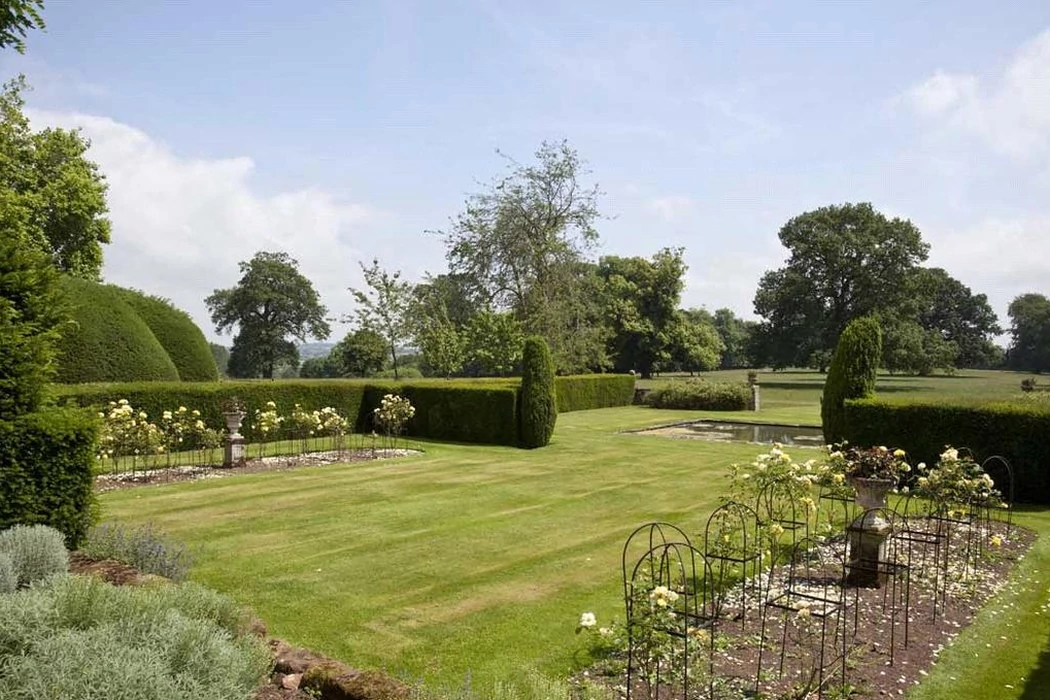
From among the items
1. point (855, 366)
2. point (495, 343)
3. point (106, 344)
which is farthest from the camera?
point (495, 343)

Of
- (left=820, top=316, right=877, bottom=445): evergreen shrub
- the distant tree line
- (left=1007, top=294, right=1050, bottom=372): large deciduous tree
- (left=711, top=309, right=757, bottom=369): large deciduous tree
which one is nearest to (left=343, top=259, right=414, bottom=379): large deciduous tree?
the distant tree line

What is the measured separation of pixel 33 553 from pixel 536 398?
1282cm

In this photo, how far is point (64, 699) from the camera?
2826 millimetres

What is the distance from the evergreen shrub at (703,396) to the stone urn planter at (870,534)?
23.1 m

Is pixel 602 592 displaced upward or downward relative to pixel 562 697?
downward

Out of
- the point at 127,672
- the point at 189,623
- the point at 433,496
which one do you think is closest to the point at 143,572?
the point at 189,623

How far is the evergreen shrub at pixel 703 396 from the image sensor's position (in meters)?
29.6

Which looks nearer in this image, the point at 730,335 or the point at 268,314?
the point at 268,314

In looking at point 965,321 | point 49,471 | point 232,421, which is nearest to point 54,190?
point 232,421

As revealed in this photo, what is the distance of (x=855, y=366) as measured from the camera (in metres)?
14.2

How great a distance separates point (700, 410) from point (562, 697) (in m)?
27.3

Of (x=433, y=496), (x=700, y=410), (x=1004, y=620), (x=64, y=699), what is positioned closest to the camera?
(x=64, y=699)

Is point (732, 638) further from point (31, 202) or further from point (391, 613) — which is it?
point (31, 202)

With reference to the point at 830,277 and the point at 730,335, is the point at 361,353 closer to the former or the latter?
the point at 830,277
